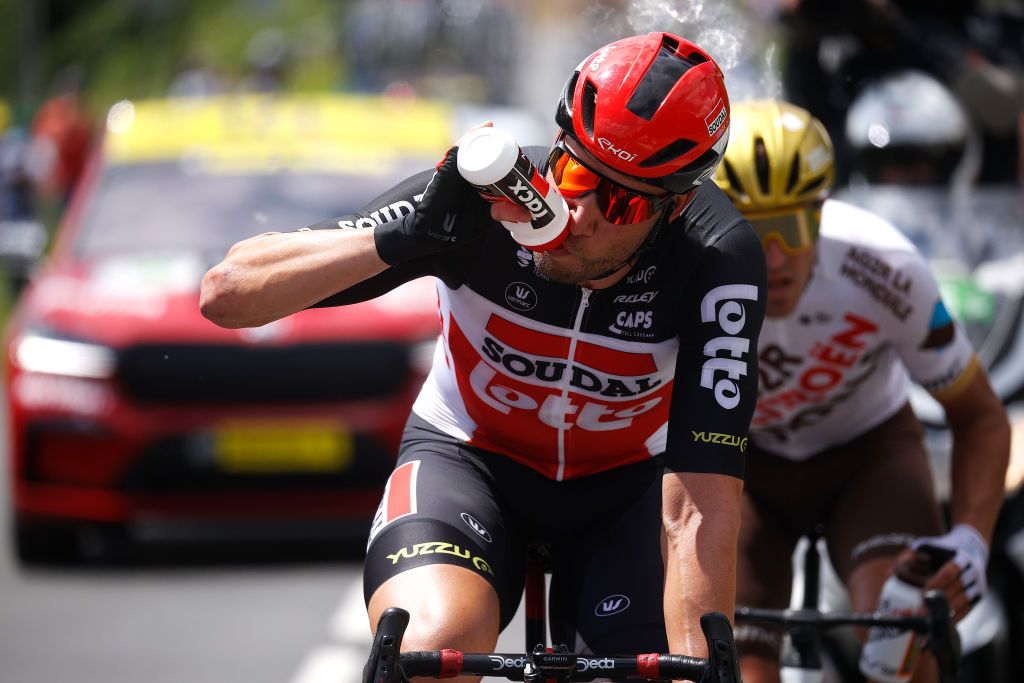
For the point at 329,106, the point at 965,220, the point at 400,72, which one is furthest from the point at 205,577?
the point at 400,72

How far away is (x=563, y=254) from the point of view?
3.59 meters

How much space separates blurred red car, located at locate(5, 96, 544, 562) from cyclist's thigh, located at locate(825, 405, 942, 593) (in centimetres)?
398

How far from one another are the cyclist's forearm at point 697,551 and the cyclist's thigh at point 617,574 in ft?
0.85

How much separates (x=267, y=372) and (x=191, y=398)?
414 millimetres

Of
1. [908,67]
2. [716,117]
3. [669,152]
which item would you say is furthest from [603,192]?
[908,67]

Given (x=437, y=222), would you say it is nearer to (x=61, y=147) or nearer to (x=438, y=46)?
(x=61, y=147)

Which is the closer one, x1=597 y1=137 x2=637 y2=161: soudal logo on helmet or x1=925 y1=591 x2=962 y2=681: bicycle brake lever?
x1=597 y1=137 x2=637 y2=161: soudal logo on helmet

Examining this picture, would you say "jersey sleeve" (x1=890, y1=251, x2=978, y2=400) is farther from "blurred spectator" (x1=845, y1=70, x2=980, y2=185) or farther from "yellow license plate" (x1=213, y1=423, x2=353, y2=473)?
"yellow license plate" (x1=213, y1=423, x2=353, y2=473)

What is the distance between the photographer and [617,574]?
12.8 feet

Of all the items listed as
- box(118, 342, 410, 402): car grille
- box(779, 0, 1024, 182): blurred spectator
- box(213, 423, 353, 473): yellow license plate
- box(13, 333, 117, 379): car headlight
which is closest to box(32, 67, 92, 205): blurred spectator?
box(13, 333, 117, 379): car headlight

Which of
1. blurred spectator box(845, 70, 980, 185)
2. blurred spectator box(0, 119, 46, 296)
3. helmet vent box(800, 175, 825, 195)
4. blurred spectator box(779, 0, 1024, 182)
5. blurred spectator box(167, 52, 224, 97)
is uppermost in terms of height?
blurred spectator box(167, 52, 224, 97)

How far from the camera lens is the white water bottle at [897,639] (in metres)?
4.50

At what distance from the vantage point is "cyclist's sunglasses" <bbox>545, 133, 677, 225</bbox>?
351cm

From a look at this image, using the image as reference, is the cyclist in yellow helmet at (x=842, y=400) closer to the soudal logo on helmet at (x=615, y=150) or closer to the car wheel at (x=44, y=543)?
the soudal logo on helmet at (x=615, y=150)
